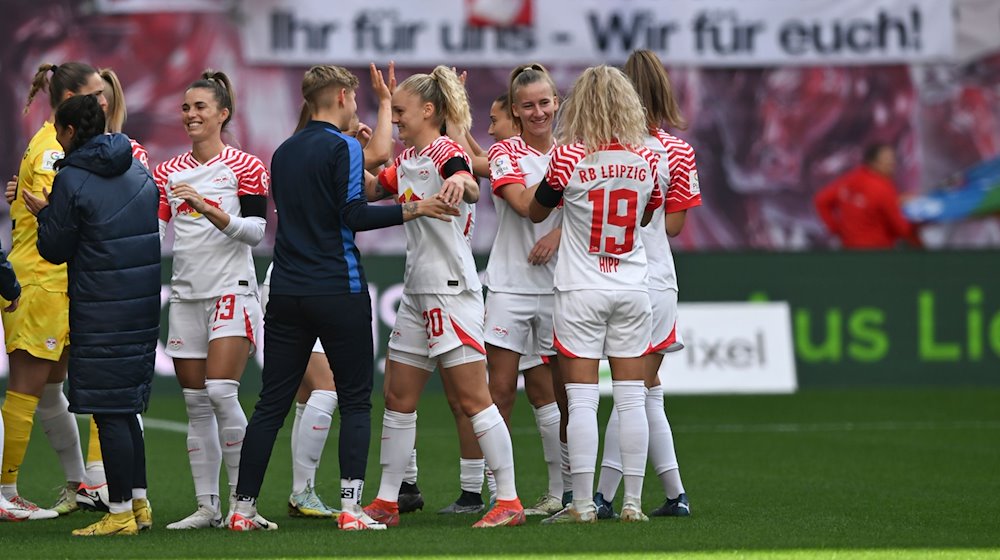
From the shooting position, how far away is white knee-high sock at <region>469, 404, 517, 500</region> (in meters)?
6.87

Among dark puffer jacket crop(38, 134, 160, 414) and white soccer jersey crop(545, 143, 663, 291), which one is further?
white soccer jersey crop(545, 143, 663, 291)

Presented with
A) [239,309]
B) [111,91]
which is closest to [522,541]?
[239,309]

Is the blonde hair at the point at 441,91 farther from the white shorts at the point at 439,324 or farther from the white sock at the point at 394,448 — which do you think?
the white sock at the point at 394,448

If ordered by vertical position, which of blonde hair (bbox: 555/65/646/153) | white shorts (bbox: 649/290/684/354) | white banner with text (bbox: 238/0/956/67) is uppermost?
white banner with text (bbox: 238/0/956/67)

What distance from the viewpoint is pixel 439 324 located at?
6.89 m

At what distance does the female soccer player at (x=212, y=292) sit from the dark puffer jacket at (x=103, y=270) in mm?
419

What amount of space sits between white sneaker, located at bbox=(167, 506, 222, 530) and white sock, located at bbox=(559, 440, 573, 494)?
160 cm

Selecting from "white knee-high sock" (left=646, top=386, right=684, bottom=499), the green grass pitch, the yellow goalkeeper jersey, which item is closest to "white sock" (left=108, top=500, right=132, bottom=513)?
the green grass pitch

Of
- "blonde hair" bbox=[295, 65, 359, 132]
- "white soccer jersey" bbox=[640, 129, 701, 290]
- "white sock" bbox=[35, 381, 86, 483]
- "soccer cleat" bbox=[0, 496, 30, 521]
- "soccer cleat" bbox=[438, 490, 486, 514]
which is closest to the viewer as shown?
"blonde hair" bbox=[295, 65, 359, 132]

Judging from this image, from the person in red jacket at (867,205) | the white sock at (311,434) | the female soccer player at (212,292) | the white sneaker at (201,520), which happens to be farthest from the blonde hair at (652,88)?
the person in red jacket at (867,205)

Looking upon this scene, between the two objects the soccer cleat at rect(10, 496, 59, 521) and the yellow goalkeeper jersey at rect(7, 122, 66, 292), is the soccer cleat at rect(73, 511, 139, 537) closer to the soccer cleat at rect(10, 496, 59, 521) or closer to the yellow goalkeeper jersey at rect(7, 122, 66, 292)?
the soccer cleat at rect(10, 496, 59, 521)

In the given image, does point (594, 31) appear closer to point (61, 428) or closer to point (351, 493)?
point (61, 428)

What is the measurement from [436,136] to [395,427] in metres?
1.22

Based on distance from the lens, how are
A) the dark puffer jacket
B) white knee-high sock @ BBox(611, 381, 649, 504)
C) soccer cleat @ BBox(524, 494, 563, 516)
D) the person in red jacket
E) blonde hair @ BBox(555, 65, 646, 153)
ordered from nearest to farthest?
the dark puffer jacket → blonde hair @ BBox(555, 65, 646, 153) → white knee-high sock @ BBox(611, 381, 649, 504) → soccer cleat @ BBox(524, 494, 563, 516) → the person in red jacket
